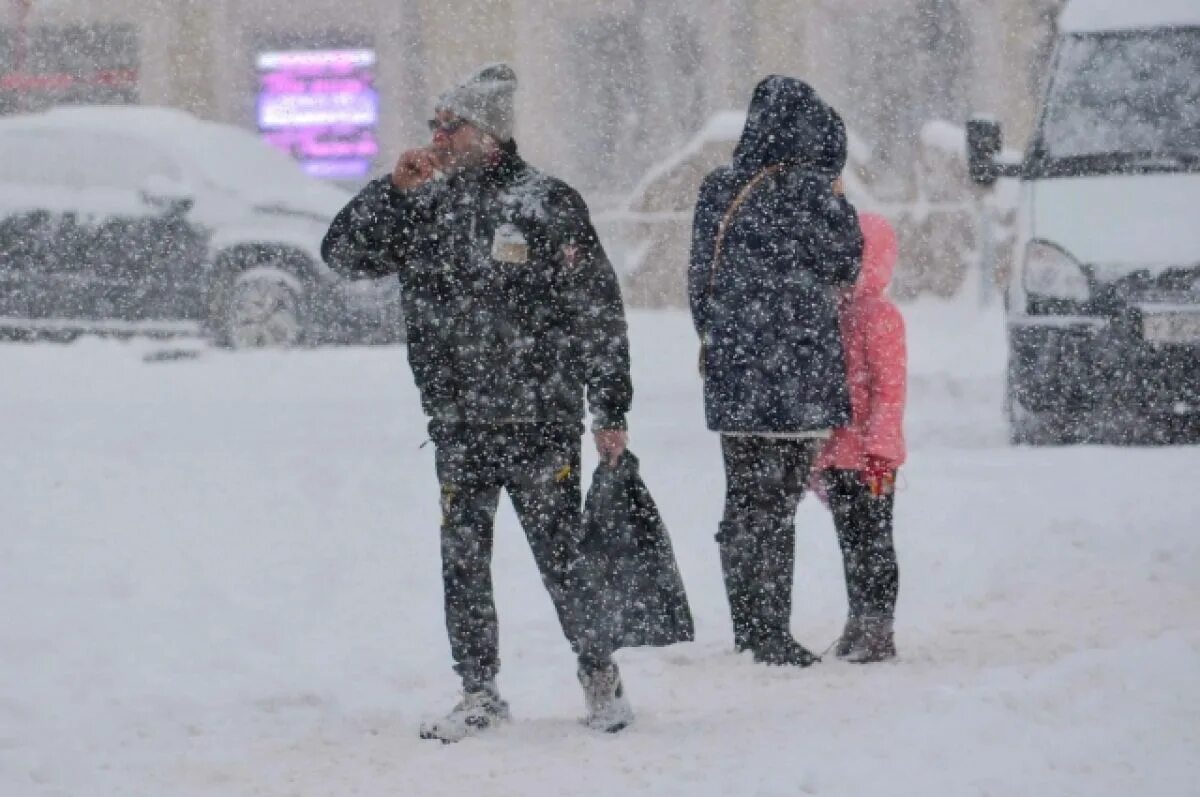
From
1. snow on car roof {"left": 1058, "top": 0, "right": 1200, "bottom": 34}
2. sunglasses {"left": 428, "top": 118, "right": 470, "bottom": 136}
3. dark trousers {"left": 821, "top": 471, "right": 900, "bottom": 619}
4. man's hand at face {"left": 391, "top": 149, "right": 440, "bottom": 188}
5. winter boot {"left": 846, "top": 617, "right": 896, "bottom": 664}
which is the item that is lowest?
winter boot {"left": 846, "top": 617, "right": 896, "bottom": 664}

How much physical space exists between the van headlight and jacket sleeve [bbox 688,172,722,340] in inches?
156

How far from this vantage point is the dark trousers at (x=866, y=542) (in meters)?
7.08

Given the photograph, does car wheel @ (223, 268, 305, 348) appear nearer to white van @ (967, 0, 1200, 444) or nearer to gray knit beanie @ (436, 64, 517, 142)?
white van @ (967, 0, 1200, 444)

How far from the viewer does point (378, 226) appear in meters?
5.91

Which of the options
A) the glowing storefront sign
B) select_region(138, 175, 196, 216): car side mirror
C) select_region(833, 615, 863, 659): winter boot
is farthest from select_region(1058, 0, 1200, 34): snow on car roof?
the glowing storefront sign

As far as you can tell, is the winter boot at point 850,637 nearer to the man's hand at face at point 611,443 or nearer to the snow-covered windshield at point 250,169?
the man's hand at face at point 611,443

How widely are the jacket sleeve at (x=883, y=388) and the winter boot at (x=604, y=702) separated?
50.6 inches

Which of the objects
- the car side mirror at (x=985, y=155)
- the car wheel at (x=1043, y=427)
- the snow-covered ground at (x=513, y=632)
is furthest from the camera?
the car side mirror at (x=985, y=155)

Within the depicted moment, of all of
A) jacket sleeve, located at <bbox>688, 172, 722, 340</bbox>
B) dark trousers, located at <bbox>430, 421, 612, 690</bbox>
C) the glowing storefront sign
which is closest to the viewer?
dark trousers, located at <bbox>430, 421, 612, 690</bbox>

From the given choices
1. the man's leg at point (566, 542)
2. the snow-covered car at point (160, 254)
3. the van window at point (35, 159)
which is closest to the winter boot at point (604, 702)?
the man's leg at point (566, 542)

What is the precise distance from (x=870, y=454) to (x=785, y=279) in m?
0.59

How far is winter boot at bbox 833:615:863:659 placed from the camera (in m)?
7.09

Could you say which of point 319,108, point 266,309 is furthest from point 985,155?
point 319,108

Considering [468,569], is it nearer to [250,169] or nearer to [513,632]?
[513,632]
